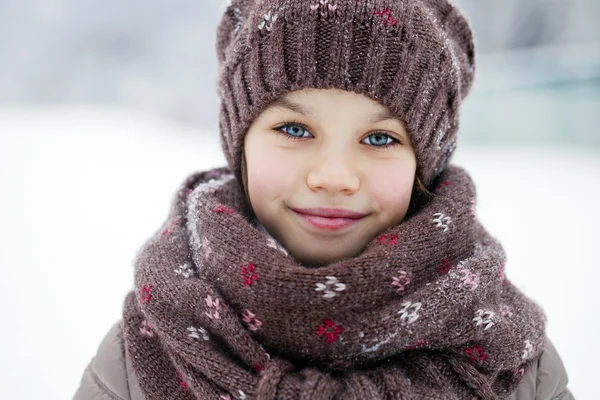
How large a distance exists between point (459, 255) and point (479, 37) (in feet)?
14.7

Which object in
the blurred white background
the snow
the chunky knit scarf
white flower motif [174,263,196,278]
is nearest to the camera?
the chunky knit scarf

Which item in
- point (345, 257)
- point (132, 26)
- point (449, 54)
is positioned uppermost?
point (132, 26)

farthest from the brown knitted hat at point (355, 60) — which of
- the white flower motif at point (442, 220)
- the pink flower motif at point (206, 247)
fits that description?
the pink flower motif at point (206, 247)

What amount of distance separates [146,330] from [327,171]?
0.43 metres

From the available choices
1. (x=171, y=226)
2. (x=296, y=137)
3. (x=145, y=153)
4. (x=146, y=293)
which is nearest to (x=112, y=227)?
(x=145, y=153)

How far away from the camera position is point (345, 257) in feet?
3.04

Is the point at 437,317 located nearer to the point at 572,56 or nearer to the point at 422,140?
the point at 422,140

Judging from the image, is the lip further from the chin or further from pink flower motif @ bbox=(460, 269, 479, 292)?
pink flower motif @ bbox=(460, 269, 479, 292)

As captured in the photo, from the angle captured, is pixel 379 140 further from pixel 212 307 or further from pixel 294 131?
pixel 212 307

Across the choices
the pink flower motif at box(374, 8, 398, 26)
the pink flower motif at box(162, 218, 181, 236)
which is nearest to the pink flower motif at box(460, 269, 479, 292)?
the pink flower motif at box(374, 8, 398, 26)

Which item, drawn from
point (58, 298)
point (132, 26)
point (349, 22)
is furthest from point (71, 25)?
point (349, 22)

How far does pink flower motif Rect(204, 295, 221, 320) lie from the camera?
800mm

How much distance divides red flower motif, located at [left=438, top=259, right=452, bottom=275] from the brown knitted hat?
180mm

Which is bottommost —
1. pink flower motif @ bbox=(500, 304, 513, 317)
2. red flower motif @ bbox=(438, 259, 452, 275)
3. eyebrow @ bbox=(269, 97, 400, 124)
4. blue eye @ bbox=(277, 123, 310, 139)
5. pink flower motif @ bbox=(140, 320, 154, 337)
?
pink flower motif @ bbox=(140, 320, 154, 337)
